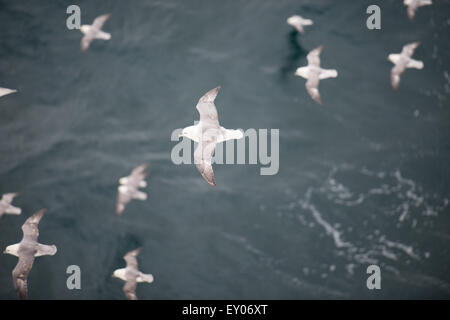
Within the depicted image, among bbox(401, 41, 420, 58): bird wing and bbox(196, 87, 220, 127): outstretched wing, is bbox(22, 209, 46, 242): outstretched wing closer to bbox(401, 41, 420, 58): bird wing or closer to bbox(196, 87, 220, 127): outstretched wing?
bbox(196, 87, 220, 127): outstretched wing

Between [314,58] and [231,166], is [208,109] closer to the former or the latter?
[231,166]

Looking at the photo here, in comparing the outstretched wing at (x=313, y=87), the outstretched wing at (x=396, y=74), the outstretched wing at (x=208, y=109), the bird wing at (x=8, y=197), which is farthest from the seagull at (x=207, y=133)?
the outstretched wing at (x=396, y=74)

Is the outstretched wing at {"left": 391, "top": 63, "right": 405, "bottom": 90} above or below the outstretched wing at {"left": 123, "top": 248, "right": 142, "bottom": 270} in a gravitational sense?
above

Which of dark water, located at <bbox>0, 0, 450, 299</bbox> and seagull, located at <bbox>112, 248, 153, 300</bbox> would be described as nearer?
seagull, located at <bbox>112, 248, 153, 300</bbox>

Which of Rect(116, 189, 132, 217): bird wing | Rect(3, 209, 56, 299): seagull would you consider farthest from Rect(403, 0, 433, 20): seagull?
Rect(3, 209, 56, 299): seagull

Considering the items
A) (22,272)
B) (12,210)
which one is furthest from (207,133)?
(12,210)
